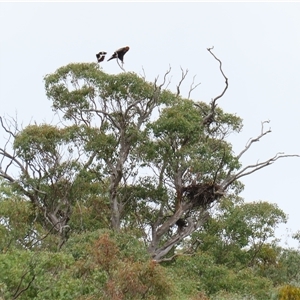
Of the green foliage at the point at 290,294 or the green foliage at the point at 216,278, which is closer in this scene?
the green foliage at the point at 290,294

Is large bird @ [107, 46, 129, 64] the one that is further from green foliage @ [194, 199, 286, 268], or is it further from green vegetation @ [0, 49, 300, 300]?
green foliage @ [194, 199, 286, 268]

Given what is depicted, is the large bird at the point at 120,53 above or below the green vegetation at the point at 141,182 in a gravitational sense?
above

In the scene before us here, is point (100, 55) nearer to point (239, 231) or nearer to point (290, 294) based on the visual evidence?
point (239, 231)

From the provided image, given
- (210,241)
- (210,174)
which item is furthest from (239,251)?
(210,174)

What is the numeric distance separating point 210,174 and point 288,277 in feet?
18.3

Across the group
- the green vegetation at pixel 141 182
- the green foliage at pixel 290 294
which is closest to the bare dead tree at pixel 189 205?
the green vegetation at pixel 141 182

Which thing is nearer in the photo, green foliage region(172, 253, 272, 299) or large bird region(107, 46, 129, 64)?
green foliage region(172, 253, 272, 299)

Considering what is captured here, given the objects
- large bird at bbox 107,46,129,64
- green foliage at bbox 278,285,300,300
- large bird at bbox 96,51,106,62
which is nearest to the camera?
green foliage at bbox 278,285,300,300

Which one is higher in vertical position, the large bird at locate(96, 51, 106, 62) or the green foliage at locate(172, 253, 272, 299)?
the large bird at locate(96, 51, 106, 62)

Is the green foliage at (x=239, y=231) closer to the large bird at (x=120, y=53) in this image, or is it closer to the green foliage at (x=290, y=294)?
the large bird at (x=120, y=53)

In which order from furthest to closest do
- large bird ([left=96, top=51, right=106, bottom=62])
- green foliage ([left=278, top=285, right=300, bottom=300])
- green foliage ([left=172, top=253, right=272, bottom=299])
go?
large bird ([left=96, top=51, right=106, bottom=62]), green foliage ([left=172, top=253, right=272, bottom=299]), green foliage ([left=278, top=285, right=300, bottom=300])

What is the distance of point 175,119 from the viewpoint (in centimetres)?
1930

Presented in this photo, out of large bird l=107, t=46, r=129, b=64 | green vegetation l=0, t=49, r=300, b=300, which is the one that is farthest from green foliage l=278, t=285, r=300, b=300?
large bird l=107, t=46, r=129, b=64

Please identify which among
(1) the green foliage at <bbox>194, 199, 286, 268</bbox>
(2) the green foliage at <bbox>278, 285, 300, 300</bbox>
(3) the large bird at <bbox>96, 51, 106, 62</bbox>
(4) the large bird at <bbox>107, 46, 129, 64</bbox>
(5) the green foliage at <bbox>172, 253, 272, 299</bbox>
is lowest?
(2) the green foliage at <bbox>278, 285, 300, 300</bbox>
